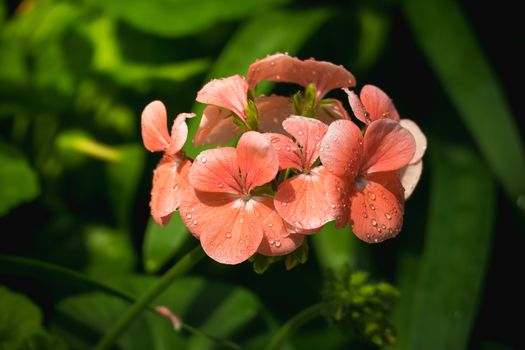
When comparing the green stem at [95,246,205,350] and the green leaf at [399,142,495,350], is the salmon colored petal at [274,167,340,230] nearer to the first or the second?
the green stem at [95,246,205,350]

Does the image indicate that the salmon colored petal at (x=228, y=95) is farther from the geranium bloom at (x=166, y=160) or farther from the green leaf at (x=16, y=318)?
the green leaf at (x=16, y=318)

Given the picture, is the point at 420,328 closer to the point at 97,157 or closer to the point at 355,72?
the point at 355,72

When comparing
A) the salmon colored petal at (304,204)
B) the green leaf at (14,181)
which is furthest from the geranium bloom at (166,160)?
the green leaf at (14,181)


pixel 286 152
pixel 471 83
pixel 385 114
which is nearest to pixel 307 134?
pixel 286 152

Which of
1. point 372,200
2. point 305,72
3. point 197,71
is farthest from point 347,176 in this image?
point 197,71

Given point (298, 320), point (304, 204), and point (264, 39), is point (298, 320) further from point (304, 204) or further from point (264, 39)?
point (264, 39)

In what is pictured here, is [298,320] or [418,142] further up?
[418,142]

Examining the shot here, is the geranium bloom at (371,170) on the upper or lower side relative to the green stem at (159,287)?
upper
